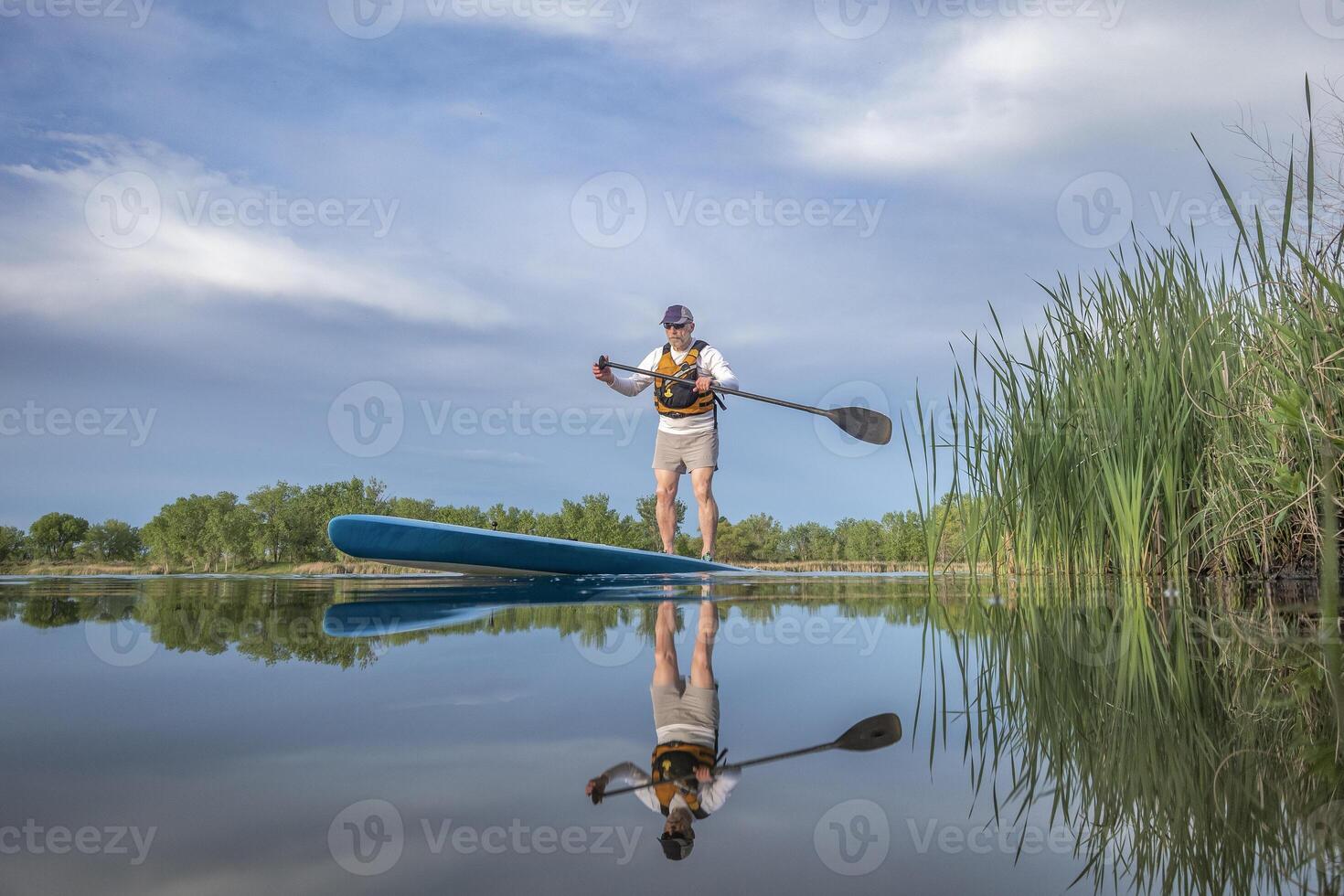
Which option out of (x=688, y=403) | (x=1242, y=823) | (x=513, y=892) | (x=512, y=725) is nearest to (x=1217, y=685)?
(x=1242, y=823)

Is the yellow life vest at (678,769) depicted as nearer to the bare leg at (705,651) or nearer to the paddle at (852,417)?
the bare leg at (705,651)

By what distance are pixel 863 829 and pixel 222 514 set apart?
49.0 meters

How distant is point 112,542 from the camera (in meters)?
54.5

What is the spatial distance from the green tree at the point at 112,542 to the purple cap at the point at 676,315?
5779cm

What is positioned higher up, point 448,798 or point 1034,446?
point 1034,446

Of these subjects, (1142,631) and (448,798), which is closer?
(448,798)

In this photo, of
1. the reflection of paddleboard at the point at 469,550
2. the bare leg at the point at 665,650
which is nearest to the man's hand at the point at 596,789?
the bare leg at the point at 665,650

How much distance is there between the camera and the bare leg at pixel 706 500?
713 cm

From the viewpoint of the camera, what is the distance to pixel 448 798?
69 centimetres

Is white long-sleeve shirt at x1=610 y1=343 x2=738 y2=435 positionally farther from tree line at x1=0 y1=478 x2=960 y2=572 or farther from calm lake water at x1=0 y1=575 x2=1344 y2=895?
tree line at x1=0 y1=478 x2=960 y2=572

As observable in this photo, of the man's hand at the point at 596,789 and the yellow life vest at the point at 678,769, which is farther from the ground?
the yellow life vest at the point at 678,769

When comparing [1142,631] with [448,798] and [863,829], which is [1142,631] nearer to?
[863,829]

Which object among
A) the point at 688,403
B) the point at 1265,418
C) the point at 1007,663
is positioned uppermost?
the point at 688,403

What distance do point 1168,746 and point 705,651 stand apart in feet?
2.79
